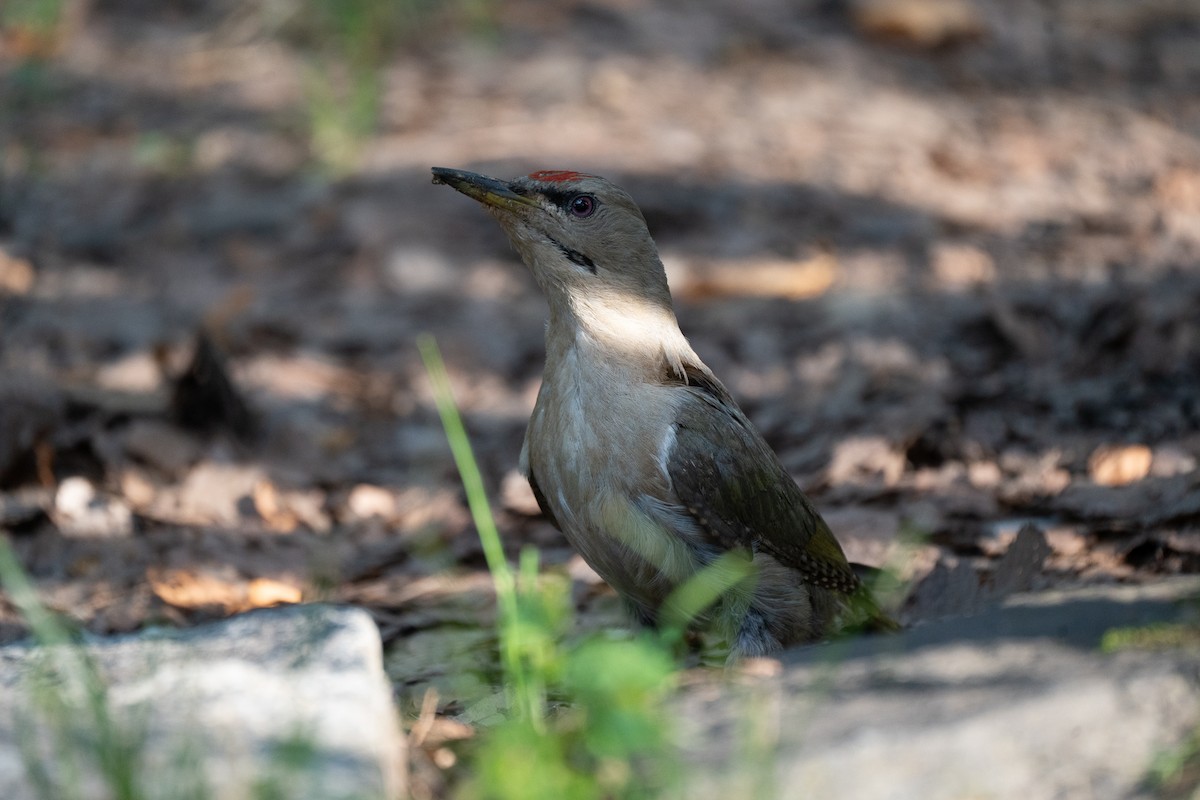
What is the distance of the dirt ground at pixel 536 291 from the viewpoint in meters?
5.44

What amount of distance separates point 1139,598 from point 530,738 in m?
1.65

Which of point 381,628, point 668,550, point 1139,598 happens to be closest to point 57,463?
point 381,628

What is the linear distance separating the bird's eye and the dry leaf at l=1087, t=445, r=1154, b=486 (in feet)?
8.04

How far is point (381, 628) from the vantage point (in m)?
4.96

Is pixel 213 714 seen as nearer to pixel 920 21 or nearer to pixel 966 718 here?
pixel 966 718

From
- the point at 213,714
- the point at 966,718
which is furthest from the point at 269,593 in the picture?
the point at 966,718

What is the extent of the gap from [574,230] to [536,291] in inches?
120

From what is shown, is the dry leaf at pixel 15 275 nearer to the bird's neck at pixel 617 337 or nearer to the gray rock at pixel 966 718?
the bird's neck at pixel 617 337

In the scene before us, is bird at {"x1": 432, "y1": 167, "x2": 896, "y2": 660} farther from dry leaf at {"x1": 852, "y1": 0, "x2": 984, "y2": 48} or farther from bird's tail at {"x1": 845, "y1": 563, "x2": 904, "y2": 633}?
dry leaf at {"x1": 852, "y1": 0, "x2": 984, "y2": 48}

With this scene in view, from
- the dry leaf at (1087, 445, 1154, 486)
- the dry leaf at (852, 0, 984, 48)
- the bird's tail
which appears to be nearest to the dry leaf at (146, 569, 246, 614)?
the bird's tail

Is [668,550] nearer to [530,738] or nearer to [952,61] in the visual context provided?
[530,738]

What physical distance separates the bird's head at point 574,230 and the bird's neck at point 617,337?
0.09ft

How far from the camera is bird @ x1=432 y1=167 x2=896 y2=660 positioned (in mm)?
4211

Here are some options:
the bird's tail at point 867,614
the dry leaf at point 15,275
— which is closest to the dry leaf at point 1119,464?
the bird's tail at point 867,614
